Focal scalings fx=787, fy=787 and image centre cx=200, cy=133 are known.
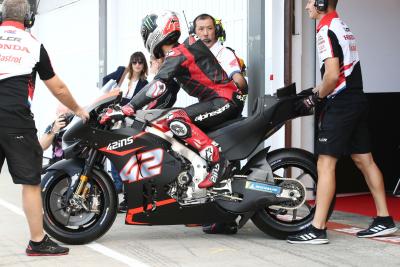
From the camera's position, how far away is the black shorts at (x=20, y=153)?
582 centimetres

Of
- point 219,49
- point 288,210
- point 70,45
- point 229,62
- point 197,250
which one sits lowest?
point 197,250

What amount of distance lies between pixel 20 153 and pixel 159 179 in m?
1.15

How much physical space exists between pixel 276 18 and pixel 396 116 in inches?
89.2

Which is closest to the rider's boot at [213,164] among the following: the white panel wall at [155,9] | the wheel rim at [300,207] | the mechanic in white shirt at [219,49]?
the wheel rim at [300,207]

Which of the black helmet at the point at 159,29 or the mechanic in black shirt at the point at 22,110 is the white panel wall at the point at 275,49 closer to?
the black helmet at the point at 159,29

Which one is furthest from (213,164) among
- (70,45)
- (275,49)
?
(70,45)

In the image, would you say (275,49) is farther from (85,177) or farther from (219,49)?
(85,177)

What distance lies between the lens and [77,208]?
6.34 m

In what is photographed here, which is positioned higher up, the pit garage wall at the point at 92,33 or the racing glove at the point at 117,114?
the pit garage wall at the point at 92,33

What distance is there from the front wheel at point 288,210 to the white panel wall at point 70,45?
23.0 ft

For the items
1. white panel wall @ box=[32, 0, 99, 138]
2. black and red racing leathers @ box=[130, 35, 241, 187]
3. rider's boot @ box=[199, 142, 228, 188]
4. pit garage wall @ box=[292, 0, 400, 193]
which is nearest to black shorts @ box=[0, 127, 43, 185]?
black and red racing leathers @ box=[130, 35, 241, 187]

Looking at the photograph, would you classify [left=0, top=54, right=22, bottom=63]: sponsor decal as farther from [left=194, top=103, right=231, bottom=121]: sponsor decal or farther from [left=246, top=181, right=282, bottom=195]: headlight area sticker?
[left=246, top=181, right=282, bottom=195]: headlight area sticker

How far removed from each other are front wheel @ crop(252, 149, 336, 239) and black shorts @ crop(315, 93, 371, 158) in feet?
0.65

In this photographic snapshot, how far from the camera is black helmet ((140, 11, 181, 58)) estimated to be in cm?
657
